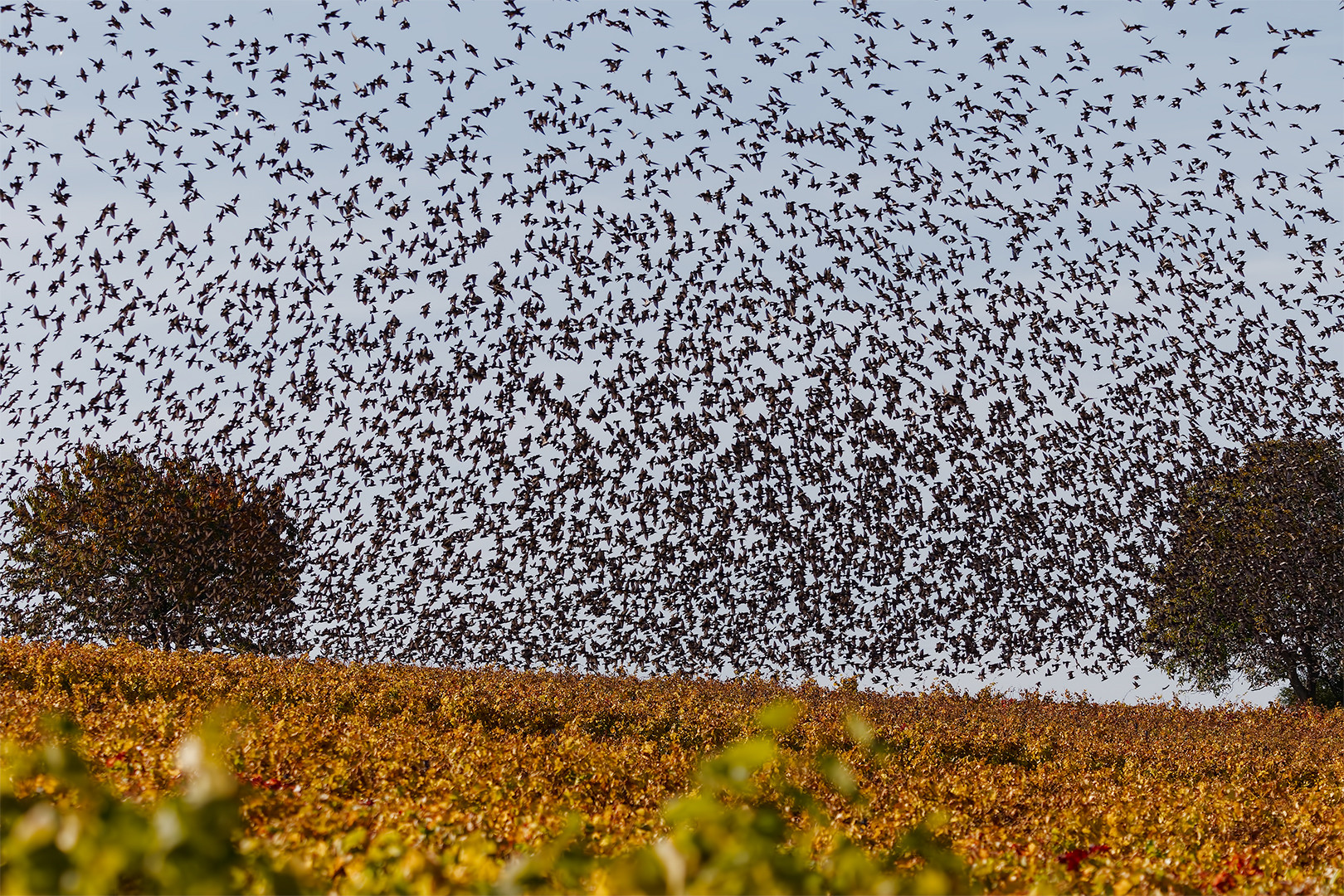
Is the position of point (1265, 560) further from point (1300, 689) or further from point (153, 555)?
point (153, 555)

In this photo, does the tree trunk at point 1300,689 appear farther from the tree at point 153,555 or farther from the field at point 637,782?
the tree at point 153,555

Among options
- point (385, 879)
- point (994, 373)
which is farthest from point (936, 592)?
point (385, 879)

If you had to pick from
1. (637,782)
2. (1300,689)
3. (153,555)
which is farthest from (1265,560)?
(153,555)

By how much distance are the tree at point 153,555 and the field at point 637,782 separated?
13890 millimetres

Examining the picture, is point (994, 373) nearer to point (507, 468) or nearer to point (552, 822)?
point (507, 468)

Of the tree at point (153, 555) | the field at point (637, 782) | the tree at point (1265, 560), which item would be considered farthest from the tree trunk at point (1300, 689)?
the tree at point (153, 555)

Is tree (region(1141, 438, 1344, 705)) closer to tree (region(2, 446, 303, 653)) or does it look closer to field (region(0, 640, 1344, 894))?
field (region(0, 640, 1344, 894))

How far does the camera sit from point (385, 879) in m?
4.08

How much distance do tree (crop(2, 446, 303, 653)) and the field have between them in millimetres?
13890

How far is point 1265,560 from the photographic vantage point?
2978 centimetres

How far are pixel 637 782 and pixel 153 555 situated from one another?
26097 millimetres

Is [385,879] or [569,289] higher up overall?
[569,289]

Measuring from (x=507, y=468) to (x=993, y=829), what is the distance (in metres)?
17.2

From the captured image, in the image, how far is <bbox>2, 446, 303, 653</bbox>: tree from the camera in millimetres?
31328
